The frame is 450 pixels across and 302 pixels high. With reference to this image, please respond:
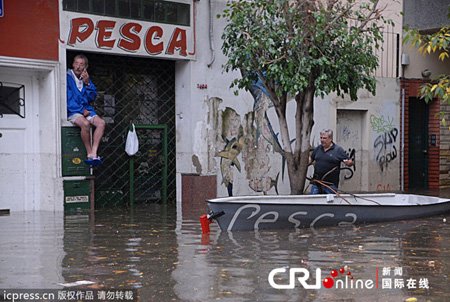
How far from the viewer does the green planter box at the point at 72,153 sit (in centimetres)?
1477

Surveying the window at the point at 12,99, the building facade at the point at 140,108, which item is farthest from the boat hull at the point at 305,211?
the window at the point at 12,99

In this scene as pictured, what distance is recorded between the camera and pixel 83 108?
15.1 m

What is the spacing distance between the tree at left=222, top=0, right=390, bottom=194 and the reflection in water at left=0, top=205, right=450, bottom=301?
2.49 metres

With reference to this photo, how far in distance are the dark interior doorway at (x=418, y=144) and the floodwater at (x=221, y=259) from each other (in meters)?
8.33

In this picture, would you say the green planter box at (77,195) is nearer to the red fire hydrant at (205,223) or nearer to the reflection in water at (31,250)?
the reflection in water at (31,250)

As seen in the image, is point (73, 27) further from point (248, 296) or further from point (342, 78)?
point (248, 296)

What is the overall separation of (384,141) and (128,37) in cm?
815

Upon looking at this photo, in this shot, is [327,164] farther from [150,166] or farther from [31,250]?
[31,250]

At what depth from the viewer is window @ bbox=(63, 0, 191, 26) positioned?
49.2 ft

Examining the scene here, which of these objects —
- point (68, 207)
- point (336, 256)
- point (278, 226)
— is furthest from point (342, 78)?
point (68, 207)

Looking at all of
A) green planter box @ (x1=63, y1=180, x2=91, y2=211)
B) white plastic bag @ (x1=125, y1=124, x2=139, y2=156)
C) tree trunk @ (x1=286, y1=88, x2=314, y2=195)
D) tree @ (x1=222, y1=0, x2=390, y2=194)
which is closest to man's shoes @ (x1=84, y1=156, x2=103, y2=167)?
green planter box @ (x1=63, y1=180, x2=91, y2=211)

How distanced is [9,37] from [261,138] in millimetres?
6465

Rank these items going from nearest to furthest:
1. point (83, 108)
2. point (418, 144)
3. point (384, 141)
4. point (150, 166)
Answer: point (83, 108), point (150, 166), point (384, 141), point (418, 144)

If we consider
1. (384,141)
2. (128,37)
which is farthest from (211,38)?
(384,141)
